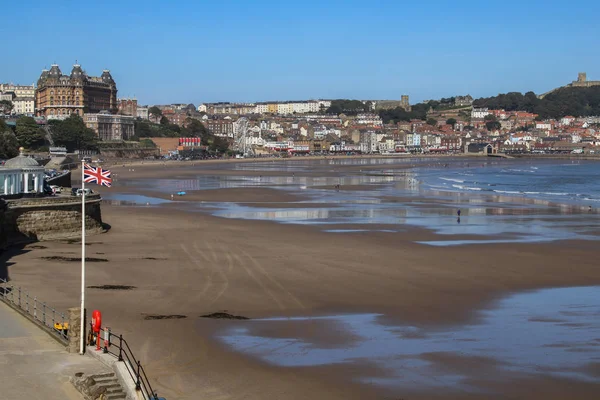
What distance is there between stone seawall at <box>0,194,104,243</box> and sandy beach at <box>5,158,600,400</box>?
752 millimetres

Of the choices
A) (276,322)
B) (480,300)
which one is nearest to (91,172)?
(276,322)

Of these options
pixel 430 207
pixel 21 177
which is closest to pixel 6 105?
pixel 430 207

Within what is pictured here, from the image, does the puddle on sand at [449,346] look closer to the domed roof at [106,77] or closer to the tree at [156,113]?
the domed roof at [106,77]

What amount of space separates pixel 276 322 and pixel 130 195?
33712mm

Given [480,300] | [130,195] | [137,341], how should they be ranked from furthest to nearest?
[130,195], [480,300], [137,341]

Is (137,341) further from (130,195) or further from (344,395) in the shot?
(130,195)

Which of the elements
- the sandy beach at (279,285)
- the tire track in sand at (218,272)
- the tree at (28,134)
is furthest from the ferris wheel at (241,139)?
the tire track in sand at (218,272)

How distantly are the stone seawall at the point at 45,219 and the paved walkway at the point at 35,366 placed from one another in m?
12.5

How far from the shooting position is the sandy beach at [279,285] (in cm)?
1243

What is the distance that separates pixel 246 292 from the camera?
1883 centimetres

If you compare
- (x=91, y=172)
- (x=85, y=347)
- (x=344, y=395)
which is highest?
(x=91, y=172)

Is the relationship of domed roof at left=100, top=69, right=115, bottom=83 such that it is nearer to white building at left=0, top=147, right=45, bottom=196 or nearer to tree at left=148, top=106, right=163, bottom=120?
tree at left=148, top=106, right=163, bottom=120

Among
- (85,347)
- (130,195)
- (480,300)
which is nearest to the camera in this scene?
(85,347)

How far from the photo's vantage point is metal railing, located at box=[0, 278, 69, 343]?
1257cm
